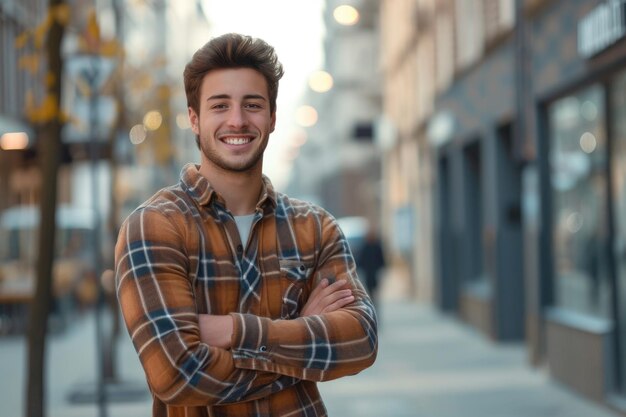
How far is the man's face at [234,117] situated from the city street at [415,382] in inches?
341

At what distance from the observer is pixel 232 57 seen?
3.18m

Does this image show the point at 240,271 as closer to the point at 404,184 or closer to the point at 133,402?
the point at 133,402

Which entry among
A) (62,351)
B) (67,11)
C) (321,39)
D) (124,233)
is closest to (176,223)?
(124,233)

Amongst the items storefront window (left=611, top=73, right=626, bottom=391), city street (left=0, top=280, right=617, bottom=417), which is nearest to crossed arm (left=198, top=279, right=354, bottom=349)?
city street (left=0, top=280, right=617, bottom=417)

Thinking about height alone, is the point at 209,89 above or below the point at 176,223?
above

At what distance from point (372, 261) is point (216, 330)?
63.8 feet

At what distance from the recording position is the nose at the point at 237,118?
3164 mm

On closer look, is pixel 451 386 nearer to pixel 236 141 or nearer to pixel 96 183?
pixel 96 183

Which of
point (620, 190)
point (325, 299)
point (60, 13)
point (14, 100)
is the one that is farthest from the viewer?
point (14, 100)

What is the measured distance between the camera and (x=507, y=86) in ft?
60.1

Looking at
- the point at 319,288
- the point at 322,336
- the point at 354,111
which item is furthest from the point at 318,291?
the point at 354,111

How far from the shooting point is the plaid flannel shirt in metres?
3.05

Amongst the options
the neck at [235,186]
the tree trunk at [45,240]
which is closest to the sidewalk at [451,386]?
the tree trunk at [45,240]

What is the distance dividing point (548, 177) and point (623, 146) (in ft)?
11.4
